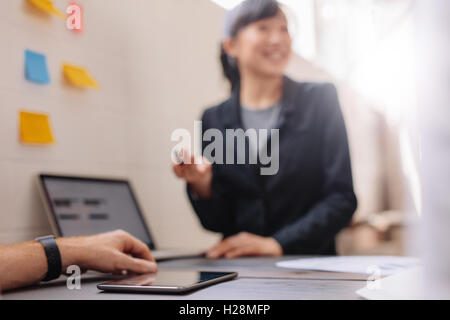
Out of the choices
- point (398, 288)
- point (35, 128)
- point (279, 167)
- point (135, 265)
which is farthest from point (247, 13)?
point (398, 288)

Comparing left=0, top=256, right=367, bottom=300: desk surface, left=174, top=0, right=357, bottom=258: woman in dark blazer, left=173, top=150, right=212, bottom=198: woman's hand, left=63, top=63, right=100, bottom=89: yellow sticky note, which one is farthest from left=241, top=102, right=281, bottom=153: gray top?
left=0, top=256, right=367, bottom=300: desk surface

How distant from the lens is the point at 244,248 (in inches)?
39.0

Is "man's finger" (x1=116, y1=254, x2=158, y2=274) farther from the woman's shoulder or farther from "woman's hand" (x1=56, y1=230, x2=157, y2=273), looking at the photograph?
the woman's shoulder

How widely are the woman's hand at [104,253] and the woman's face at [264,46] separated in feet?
1.93

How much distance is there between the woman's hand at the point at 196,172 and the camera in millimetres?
975

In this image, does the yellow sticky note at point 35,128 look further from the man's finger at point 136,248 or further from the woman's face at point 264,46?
the woman's face at point 264,46

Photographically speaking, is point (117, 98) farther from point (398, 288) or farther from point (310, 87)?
point (398, 288)

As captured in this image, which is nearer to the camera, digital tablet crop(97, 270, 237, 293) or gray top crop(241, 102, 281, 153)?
digital tablet crop(97, 270, 237, 293)

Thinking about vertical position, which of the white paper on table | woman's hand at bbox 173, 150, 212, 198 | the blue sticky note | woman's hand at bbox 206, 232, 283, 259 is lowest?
woman's hand at bbox 206, 232, 283, 259

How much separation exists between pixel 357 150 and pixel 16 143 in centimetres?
249

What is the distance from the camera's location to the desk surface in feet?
1.60

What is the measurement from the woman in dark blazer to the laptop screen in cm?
14

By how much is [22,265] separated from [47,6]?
53 cm

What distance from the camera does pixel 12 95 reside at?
0.86 metres
